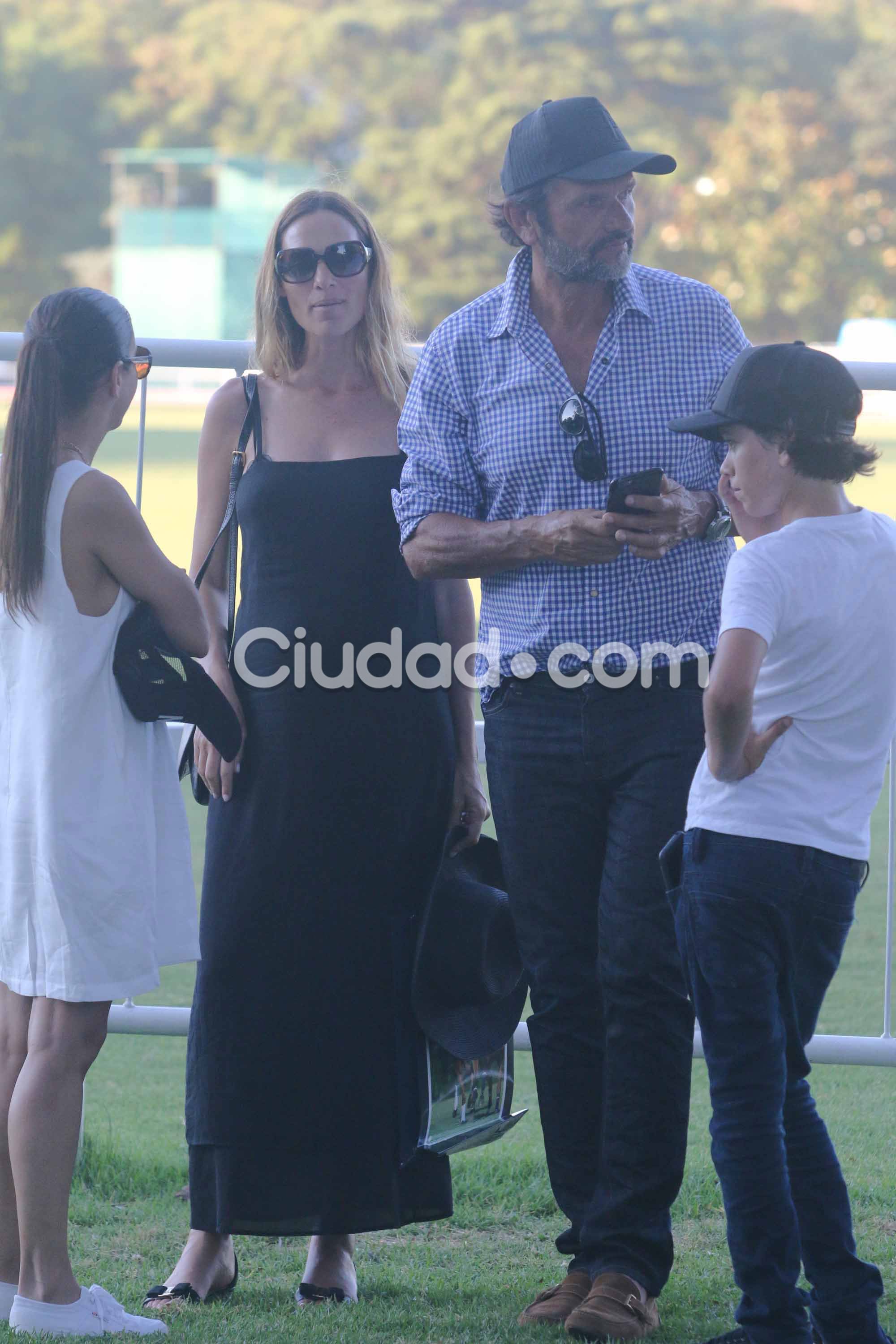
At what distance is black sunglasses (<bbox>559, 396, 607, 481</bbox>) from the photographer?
2881mm

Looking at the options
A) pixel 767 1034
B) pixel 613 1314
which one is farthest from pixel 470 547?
pixel 613 1314

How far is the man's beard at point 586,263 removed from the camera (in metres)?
2.89

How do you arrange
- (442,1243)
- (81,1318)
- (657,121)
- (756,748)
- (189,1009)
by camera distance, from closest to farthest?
(756,748)
(81,1318)
(442,1243)
(189,1009)
(657,121)

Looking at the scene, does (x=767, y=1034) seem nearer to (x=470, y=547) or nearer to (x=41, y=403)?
(x=470, y=547)

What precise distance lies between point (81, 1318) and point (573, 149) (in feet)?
7.05

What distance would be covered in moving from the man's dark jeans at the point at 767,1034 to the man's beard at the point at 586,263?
1.03 meters

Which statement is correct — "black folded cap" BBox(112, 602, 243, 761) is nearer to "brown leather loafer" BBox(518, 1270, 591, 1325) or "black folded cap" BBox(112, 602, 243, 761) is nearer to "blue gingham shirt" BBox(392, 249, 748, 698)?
"blue gingham shirt" BBox(392, 249, 748, 698)

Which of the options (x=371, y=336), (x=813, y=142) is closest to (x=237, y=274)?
(x=813, y=142)

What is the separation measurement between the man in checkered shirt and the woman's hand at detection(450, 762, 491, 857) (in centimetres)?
17

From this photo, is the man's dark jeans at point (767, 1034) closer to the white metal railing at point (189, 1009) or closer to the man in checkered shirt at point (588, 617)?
the man in checkered shirt at point (588, 617)

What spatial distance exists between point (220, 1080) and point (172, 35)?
57727mm

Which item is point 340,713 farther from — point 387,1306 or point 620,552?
point 387,1306

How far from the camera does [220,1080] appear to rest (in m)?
3.10

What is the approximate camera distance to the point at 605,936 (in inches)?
114
